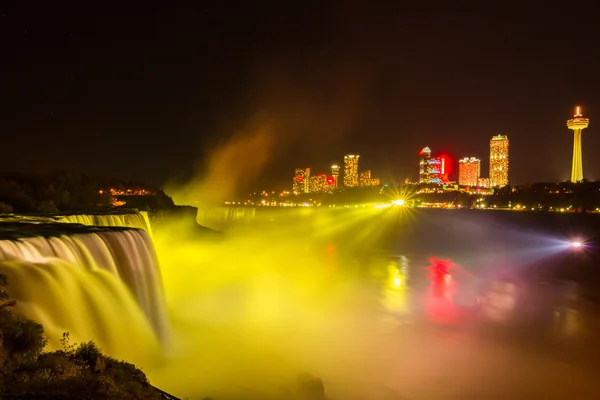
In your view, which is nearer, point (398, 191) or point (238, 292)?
point (238, 292)

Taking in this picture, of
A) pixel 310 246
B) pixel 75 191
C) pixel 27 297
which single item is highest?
pixel 75 191

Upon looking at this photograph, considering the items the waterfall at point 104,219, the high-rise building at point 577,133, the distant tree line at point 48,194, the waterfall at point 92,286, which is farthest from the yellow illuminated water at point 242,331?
the high-rise building at point 577,133

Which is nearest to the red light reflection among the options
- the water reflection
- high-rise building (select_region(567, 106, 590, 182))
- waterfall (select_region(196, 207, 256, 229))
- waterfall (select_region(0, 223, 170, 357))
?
the water reflection

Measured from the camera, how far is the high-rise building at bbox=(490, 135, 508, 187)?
7466 inches

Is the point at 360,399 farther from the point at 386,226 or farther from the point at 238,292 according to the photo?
the point at 386,226

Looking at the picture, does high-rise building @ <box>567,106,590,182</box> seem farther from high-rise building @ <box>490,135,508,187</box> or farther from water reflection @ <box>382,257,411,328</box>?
water reflection @ <box>382,257,411,328</box>

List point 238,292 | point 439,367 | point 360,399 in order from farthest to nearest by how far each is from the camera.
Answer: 1. point 238,292
2. point 439,367
3. point 360,399

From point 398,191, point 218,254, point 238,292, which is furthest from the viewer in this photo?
point 398,191

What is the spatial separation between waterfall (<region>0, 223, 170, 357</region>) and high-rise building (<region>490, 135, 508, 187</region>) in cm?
19946

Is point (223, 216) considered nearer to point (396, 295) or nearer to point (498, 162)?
point (396, 295)

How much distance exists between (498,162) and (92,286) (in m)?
206

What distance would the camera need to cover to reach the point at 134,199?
42438 millimetres

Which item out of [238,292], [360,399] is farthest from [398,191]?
[360,399]

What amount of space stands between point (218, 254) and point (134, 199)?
14.9 meters
